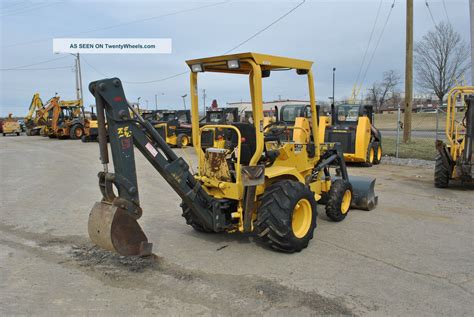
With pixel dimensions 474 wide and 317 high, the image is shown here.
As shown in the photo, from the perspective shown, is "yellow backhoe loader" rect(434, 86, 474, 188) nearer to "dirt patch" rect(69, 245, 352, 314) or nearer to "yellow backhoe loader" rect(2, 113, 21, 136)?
"dirt patch" rect(69, 245, 352, 314)

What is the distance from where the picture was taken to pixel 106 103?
3.98 metres

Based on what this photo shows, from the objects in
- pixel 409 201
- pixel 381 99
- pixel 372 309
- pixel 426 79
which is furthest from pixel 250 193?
pixel 381 99

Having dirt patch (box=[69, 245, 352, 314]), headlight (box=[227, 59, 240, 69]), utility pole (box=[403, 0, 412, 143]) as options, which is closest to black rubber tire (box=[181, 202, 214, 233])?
dirt patch (box=[69, 245, 352, 314])

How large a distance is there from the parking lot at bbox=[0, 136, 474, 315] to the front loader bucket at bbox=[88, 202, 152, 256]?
1.32 ft

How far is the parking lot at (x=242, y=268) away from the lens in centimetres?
366

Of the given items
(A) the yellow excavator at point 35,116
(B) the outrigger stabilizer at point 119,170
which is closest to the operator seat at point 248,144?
(B) the outrigger stabilizer at point 119,170

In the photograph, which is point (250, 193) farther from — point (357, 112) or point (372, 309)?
point (357, 112)

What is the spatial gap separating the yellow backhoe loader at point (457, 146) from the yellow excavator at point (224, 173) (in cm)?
432

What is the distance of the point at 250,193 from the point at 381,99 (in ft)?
224

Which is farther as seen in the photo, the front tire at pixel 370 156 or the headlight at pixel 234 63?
the front tire at pixel 370 156

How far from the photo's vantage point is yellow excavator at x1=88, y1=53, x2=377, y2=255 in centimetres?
400

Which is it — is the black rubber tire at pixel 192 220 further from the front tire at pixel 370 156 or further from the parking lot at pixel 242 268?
the front tire at pixel 370 156

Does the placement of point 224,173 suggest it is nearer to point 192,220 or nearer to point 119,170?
point 192,220

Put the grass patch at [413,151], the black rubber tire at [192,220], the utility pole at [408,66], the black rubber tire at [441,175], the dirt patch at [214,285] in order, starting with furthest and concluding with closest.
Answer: the utility pole at [408,66] < the grass patch at [413,151] < the black rubber tire at [441,175] < the black rubber tire at [192,220] < the dirt patch at [214,285]
